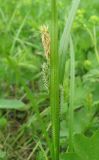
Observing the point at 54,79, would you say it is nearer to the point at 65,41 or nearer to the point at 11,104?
the point at 65,41

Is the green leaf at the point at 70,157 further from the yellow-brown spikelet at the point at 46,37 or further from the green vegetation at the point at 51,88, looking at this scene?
the yellow-brown spikelet at the point at 46,37

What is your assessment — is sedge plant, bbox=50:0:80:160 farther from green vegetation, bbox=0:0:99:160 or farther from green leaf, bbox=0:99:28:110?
green leaf, bbox=0:99:28:110

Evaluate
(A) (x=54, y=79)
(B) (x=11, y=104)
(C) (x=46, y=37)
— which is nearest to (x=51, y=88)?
(A) (x=54, y=79)

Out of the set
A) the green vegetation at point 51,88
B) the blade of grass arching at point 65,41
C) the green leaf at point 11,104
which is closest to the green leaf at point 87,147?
the green vegetation at point 51,88

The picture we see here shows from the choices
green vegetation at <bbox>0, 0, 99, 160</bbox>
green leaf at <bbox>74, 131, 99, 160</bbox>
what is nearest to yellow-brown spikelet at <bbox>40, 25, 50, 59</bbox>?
green vegetation at <bbox>0, 0, 99, 160</bbox>

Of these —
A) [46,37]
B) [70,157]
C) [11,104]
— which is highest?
[46,37]

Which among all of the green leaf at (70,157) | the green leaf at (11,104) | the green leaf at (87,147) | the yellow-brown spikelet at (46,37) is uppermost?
the yellow-brown spikelet at (46,37)

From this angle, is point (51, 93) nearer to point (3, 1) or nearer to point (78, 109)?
point (78, 109)

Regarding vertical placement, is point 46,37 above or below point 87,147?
above
